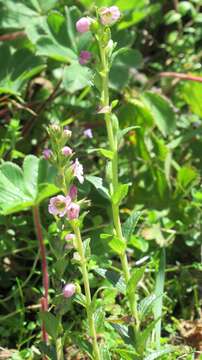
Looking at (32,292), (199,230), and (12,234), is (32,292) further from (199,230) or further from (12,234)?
(199,230)

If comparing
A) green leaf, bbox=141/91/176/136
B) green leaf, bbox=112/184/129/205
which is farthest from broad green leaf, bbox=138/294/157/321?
green leaf, bbox=141/91/176/136

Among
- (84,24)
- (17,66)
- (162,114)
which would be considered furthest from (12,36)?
(84,24)

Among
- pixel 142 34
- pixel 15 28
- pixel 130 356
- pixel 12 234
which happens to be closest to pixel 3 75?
pixel 15 28

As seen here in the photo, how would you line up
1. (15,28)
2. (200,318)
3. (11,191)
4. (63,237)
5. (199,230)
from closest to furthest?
(63,237) → (11,191) → (200,318) → (199,230) → (15,28)

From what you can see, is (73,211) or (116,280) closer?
(73,211)

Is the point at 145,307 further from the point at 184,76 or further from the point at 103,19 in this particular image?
the point at 184,76

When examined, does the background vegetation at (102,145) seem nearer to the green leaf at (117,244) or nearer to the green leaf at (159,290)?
the green leaf at (159,290)

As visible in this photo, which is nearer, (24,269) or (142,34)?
(24,269)
